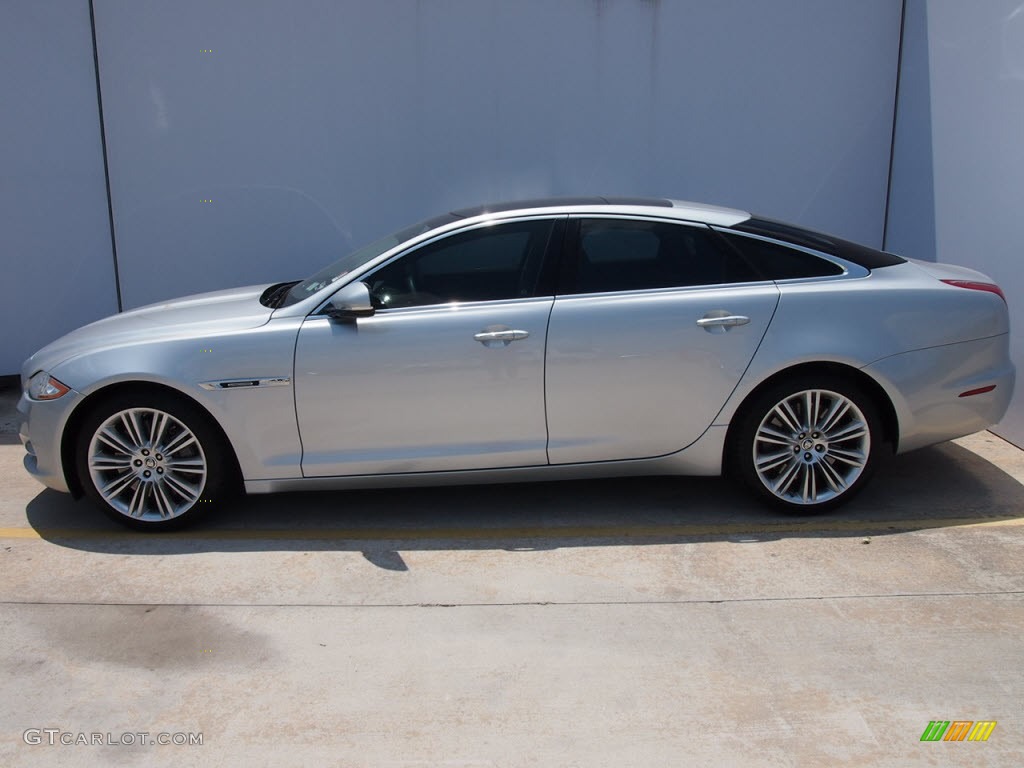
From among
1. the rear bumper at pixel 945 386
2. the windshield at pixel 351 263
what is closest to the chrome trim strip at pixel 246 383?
the windshield at pixel 351 263

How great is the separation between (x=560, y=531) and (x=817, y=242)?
6.49 feet

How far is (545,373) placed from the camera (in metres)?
4.64

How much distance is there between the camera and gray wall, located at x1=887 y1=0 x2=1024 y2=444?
20.4 ft

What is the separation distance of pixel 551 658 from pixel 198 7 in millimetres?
6178

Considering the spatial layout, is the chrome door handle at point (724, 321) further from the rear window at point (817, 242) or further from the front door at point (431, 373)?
the front door at point (431, 373)

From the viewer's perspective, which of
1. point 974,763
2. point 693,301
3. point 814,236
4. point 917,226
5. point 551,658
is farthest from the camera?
point 917,226

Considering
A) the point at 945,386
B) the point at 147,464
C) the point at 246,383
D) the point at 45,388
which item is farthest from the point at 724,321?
the point at 45,388

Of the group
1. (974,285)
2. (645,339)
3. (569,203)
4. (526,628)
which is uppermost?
(569,203)

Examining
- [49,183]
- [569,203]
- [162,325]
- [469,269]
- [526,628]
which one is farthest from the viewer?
[49,183]

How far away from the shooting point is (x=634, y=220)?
4.91 metres

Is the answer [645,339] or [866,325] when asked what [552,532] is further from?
[866,325]

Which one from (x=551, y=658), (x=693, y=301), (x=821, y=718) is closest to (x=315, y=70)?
(x=693, y=301)

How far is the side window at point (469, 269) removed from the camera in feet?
15.6

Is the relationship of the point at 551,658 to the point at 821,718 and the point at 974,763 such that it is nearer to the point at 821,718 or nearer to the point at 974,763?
the point at 821,718
